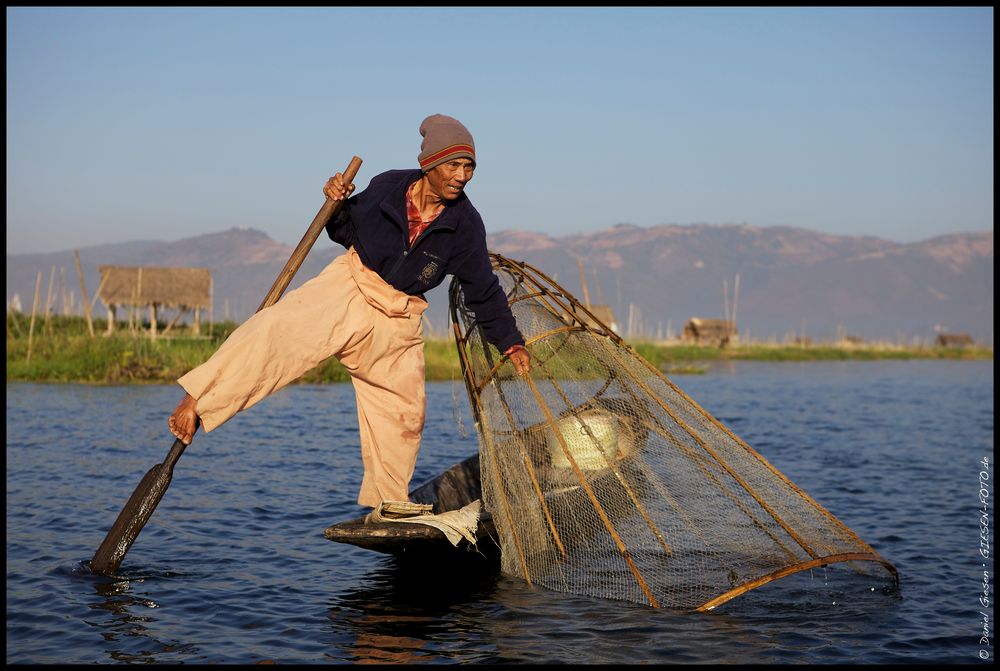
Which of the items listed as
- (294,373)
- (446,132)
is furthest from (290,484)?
(446,132)

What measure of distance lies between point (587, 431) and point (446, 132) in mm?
1779

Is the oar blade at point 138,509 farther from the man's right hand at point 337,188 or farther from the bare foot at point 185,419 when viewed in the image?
the man's right hand at point 337,188

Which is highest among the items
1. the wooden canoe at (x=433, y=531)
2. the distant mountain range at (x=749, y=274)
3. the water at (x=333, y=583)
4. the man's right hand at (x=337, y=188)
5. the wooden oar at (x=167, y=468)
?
the distant mountain range at (x=749, y=274)

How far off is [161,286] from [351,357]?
19291 millimetres

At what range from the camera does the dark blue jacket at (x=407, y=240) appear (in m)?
4.07

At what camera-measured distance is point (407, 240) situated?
4055 mm

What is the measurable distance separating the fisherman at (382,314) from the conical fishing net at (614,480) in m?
0.46

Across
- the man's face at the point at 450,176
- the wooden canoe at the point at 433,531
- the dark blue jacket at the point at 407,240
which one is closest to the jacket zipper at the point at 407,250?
the dark blue jacket at the point at 407,240

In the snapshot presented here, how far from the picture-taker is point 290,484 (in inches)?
283

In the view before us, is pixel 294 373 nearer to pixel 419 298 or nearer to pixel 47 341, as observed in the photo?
pixel 419 298

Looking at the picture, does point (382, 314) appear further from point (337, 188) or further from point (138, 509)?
point (138, 509)

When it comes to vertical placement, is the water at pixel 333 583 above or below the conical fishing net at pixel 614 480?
below

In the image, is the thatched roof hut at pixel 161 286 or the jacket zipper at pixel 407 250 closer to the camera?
the jacket zipper at pixel 407 250

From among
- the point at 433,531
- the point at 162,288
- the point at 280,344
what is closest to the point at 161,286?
the point at 162,288
